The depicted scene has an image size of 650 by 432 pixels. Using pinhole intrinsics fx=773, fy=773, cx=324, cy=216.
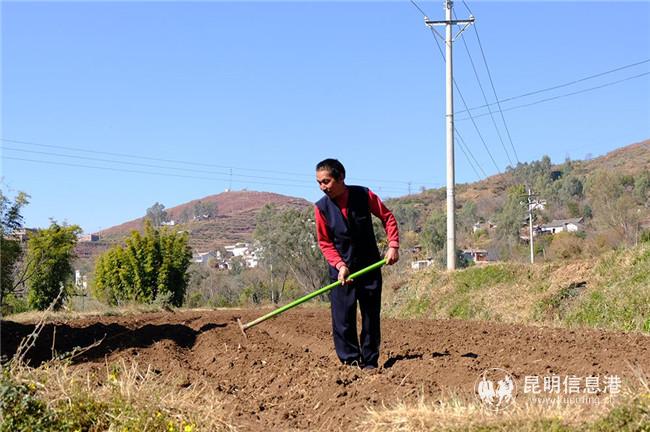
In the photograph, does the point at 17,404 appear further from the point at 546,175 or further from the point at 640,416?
the point at 546,175

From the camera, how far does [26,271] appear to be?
87.4ft

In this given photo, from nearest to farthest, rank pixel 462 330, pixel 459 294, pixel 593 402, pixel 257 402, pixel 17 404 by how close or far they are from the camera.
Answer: pixel 593 402, pixel 17 404, pixel 257 402, pixel 462 330, pixel 459 294

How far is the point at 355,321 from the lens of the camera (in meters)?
6.38

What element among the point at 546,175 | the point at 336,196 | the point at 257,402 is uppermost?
the point at 546,175

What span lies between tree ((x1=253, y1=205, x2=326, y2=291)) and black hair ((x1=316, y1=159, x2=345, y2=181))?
35150 millimetres

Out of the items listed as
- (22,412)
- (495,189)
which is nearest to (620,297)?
(22,412)

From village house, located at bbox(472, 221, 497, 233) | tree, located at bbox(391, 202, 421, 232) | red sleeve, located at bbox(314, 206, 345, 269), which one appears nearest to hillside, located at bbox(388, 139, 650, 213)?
village house, located at bbox(472, 221, 497, 233)

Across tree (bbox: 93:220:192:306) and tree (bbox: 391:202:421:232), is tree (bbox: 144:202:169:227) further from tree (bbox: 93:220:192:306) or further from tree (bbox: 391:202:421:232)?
tree (bbox: 93:220:192:306)

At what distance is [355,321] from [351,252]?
570mm

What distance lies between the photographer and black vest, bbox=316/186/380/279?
21.1 feet

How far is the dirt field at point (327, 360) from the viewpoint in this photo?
4.83m

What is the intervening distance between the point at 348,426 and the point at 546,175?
261 ft

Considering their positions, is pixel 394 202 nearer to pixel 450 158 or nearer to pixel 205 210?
pixel 205 210

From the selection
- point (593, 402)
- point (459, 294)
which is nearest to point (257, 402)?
point (593, 402)
